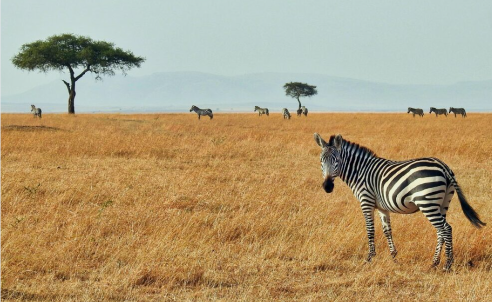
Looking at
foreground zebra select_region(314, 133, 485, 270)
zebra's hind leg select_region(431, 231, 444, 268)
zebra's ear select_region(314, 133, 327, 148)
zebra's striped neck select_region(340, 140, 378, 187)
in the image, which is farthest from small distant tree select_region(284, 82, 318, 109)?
zebra's hind leg select_region(431, 231, 444, 268)

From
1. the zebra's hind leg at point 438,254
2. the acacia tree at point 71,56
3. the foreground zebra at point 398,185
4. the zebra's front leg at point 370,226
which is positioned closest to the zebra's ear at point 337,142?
the foreground zebra at point 398,185

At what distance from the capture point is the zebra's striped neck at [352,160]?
729cm

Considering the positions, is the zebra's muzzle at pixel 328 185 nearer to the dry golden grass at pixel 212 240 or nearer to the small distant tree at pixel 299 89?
the dry golden grass at pixel 212 240

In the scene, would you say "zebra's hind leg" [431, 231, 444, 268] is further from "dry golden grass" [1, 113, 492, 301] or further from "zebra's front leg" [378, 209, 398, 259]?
"zebra's front leg" [378, 209, 398, 259]

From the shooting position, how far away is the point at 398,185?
253 inches

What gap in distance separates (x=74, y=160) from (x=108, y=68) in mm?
46788

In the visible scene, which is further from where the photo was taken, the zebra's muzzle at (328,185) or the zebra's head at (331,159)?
the zebra's head at (331,159)

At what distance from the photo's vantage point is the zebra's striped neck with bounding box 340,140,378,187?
729 centimetres

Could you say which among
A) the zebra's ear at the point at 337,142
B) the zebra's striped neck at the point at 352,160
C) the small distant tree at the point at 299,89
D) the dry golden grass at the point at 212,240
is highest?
the small distant tree at the point at 299,89

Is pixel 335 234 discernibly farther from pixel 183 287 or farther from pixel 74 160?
pixel 74 160

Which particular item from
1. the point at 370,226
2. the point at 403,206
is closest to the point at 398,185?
the point at 403,206

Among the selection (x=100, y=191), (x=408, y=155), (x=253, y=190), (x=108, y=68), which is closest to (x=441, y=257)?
(x=253, y=190)

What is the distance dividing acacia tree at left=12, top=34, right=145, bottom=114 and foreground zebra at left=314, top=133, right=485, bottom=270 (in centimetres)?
5227

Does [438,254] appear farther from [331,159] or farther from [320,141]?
[320,141]
